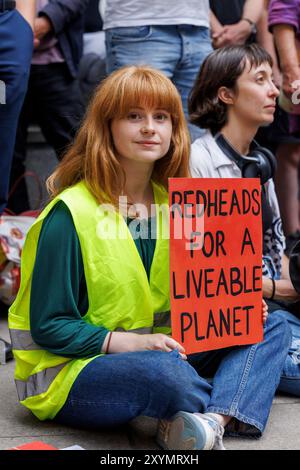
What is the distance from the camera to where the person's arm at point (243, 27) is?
14.8 feet

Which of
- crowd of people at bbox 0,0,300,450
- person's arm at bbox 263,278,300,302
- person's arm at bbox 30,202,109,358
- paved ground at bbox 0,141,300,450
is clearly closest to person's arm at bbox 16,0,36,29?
crowd of people at bbox 0,0,300,450

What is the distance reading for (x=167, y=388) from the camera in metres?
2.57

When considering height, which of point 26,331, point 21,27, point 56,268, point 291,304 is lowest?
point 291,304

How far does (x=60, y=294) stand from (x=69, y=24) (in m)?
2.04

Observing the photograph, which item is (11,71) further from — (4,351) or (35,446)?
(35,446)

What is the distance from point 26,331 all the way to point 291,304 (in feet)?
3.55

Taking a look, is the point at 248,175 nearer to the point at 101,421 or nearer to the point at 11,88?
the point at 11,88

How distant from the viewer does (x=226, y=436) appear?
2754 mm

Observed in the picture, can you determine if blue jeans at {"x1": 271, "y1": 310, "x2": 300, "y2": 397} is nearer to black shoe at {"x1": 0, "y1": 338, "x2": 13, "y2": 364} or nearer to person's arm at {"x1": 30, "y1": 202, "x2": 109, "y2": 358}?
person's arm at {"x1": 30, "y1": 202, "x2": 109, "y2": 358}

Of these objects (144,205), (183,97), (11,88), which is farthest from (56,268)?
(183,97)

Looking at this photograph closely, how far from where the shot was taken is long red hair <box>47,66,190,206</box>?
112 inches

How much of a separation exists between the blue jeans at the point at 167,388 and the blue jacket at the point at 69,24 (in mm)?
1989

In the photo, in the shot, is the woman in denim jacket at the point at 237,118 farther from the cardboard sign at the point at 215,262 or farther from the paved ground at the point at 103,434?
the paved ground at the point at 103,434

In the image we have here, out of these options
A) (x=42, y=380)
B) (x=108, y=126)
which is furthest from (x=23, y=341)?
(x=108, y=126)
